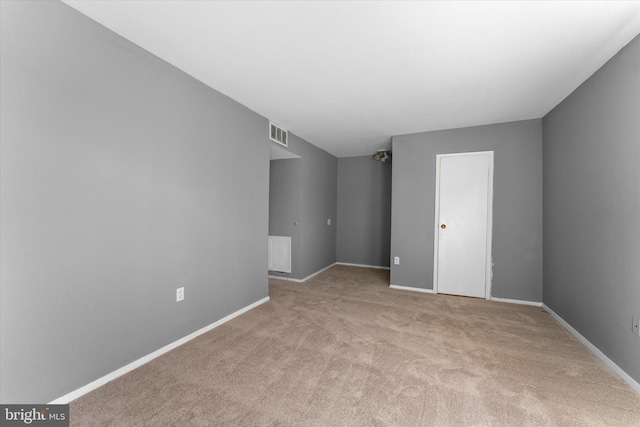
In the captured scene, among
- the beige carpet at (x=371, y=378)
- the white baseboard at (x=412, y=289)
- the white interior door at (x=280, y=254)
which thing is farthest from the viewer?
the white interior door at (x=280, y=254)

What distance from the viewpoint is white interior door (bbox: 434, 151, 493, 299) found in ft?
11.8

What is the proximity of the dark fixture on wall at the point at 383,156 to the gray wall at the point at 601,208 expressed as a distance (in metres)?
2.47

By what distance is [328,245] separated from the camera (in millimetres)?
5402

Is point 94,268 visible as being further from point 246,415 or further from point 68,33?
point 68,33

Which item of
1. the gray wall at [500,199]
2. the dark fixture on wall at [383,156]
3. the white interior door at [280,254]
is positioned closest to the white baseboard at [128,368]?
the white interior door at [280,254]

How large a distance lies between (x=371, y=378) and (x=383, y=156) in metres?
4.16

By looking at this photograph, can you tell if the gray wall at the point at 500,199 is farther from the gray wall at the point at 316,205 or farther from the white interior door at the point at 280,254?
the white interior door at the point at 280,254

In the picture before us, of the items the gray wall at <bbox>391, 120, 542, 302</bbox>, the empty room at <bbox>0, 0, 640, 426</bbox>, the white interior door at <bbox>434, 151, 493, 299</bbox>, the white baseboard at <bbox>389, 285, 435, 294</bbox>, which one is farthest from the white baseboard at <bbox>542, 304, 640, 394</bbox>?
the white baseboard at <bbox>389, 285, 435, 294</bbox>

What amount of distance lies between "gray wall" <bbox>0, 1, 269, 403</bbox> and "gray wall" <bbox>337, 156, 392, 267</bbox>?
346 cm

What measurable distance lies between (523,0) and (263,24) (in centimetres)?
154

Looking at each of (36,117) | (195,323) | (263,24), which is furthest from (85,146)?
(195,323)

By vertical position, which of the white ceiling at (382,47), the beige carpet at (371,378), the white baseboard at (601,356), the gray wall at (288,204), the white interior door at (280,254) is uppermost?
the white ceiling at (382,47)

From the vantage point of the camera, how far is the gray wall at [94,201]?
137 cm

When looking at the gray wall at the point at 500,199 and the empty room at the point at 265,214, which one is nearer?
the empty room at the point at 265,214
